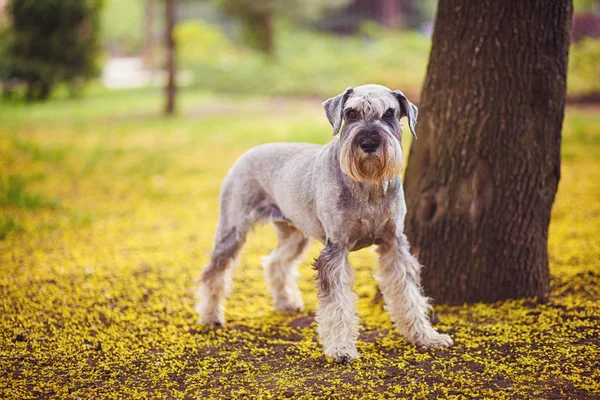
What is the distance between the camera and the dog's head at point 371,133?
4.03 m

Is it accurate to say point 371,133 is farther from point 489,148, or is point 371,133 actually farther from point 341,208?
point 489,148

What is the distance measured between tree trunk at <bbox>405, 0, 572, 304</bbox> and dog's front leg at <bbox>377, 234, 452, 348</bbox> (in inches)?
31.9

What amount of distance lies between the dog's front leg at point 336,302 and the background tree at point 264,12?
25684 millimetres

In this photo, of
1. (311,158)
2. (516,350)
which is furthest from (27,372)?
(516,350)

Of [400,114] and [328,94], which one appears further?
[328,94]

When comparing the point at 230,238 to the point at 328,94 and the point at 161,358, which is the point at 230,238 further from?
the point at 328,94

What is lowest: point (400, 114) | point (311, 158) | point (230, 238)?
point (230, 238)

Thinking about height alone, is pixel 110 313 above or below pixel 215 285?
below

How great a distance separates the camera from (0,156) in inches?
530

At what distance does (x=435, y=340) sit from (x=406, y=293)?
416mm

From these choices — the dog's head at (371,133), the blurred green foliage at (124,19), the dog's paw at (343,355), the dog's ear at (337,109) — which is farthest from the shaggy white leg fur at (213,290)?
the blurred green foliage at (124,19)

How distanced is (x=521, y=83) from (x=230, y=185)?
2.64 meters

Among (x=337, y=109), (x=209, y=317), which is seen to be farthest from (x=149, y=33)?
(x=337, y=109)

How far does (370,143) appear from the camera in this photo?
4012mm
